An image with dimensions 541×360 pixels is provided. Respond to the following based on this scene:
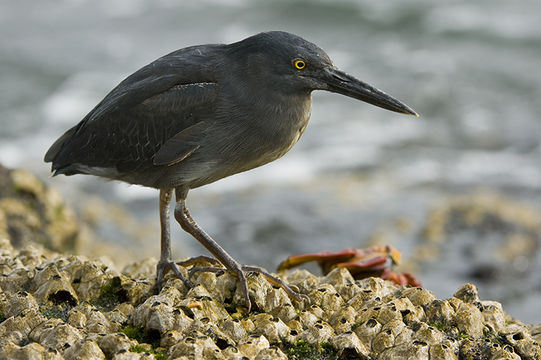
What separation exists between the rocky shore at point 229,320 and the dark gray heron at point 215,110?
0.56 metres

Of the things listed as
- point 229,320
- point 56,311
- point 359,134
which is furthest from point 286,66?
point 359,134

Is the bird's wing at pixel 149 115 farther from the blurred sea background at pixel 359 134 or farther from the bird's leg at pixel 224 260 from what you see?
the blurred sea background at pixel 359 134

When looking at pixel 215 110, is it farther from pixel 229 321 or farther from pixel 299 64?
pixel 229 321

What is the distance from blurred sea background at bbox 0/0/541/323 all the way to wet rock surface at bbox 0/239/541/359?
10.4 ft

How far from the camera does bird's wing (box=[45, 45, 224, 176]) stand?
4660 millimetres

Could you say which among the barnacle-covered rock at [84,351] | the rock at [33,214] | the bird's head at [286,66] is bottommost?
the barnacle-covered rock at [84,351]

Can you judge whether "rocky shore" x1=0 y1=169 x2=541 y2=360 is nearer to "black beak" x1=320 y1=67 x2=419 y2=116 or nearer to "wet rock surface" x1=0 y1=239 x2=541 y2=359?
"wet rock surface" x1=0 y1=239 x2=541 y2=359

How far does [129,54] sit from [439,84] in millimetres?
7255

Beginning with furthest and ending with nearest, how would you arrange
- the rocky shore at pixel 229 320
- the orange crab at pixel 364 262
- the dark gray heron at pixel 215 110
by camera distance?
the orange crab at pixel 364 262 < the dark gray heron at pixel 215 110 < the rocky shore at pixel 229 320

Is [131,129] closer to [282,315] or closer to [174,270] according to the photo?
[174,270]

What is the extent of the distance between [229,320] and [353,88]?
1.92 metres

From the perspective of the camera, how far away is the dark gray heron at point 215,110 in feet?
15.0

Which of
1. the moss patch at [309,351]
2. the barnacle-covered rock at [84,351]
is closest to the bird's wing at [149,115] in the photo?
the moss patch at [309,351]

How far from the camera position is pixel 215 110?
15.1 feet
